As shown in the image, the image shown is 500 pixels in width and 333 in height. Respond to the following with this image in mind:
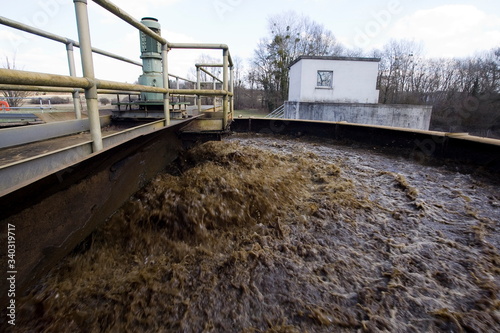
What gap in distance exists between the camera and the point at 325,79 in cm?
1827

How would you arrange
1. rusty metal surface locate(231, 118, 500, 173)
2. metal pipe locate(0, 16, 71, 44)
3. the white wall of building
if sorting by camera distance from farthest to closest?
the white wall of building → rusty metal surface locate(231, 118, 500, 173) → metal pipe locate(0, 16, 71, 44)

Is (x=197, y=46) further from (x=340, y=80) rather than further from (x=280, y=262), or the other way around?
(x=340, y=80)

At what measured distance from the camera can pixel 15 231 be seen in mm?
1495

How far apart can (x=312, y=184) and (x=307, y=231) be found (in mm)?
1359

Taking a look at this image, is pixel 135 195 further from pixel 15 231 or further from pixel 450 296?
pixel 450 296

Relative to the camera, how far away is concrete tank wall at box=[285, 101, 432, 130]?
53.7 feet

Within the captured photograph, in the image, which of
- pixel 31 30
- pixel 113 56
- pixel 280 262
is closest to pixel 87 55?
pixel 31 30

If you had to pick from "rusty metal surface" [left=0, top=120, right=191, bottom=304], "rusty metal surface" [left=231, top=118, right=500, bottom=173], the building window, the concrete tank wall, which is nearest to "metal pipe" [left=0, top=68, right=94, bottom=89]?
"rusty metal surface" [left=0, top=120, right=191, bottom=304]

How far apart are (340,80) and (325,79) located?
99 cm

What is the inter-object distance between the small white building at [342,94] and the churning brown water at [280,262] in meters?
13.8

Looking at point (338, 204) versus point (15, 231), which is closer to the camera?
point (15, 231)

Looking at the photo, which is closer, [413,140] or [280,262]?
[280,262]

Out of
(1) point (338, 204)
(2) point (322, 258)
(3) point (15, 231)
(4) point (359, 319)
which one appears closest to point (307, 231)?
(2) point (322, 258)

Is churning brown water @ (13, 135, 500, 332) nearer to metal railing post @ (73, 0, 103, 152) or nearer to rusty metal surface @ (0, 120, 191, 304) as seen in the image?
rusty metal surface @ (0, 120, 191, 304)
